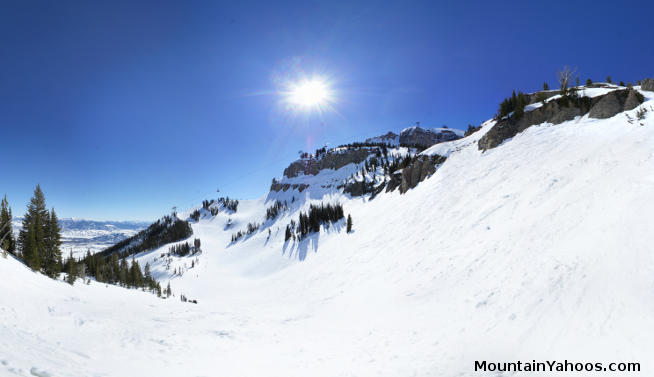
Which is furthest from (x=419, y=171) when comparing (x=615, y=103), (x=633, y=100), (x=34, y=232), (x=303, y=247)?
(x=34, y=232)

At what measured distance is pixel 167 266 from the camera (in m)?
A: 118

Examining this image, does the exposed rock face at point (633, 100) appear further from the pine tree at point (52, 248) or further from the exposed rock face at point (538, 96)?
the pine tree at point (52, 248)

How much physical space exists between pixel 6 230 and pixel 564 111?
259 feet

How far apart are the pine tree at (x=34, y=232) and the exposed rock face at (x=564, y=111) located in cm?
6479

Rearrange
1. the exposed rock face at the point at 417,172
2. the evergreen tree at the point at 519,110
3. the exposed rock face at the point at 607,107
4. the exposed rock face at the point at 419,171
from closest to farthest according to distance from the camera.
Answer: the exposed rock face at the point at 607,107
the evergreen tree at the point at 519,110
the exposed rock face at the point at 419,171
the exposed rock face at the point at 417,172

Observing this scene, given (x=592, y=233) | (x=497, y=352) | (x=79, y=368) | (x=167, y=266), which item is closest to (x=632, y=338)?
(x=497, y=352)

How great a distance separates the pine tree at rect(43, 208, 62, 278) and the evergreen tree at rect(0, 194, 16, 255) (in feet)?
10.7

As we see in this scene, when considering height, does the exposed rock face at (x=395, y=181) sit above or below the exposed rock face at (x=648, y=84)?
below

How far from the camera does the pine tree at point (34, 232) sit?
29.2 metres

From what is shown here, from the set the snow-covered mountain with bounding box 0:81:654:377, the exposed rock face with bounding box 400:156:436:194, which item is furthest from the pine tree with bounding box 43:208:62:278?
the exposed rock face with bounding box 400:156:436:194

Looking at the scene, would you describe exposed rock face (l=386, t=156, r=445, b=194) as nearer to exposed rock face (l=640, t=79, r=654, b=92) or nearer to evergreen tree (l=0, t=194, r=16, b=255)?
exposed rock face (l=640, t=79, r=654, b=92)

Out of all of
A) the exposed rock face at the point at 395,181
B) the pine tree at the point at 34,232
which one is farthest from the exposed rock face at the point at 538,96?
the pine tree at the point at 34,232

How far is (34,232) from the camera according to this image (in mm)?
33594

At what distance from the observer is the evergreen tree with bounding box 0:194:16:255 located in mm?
30556
